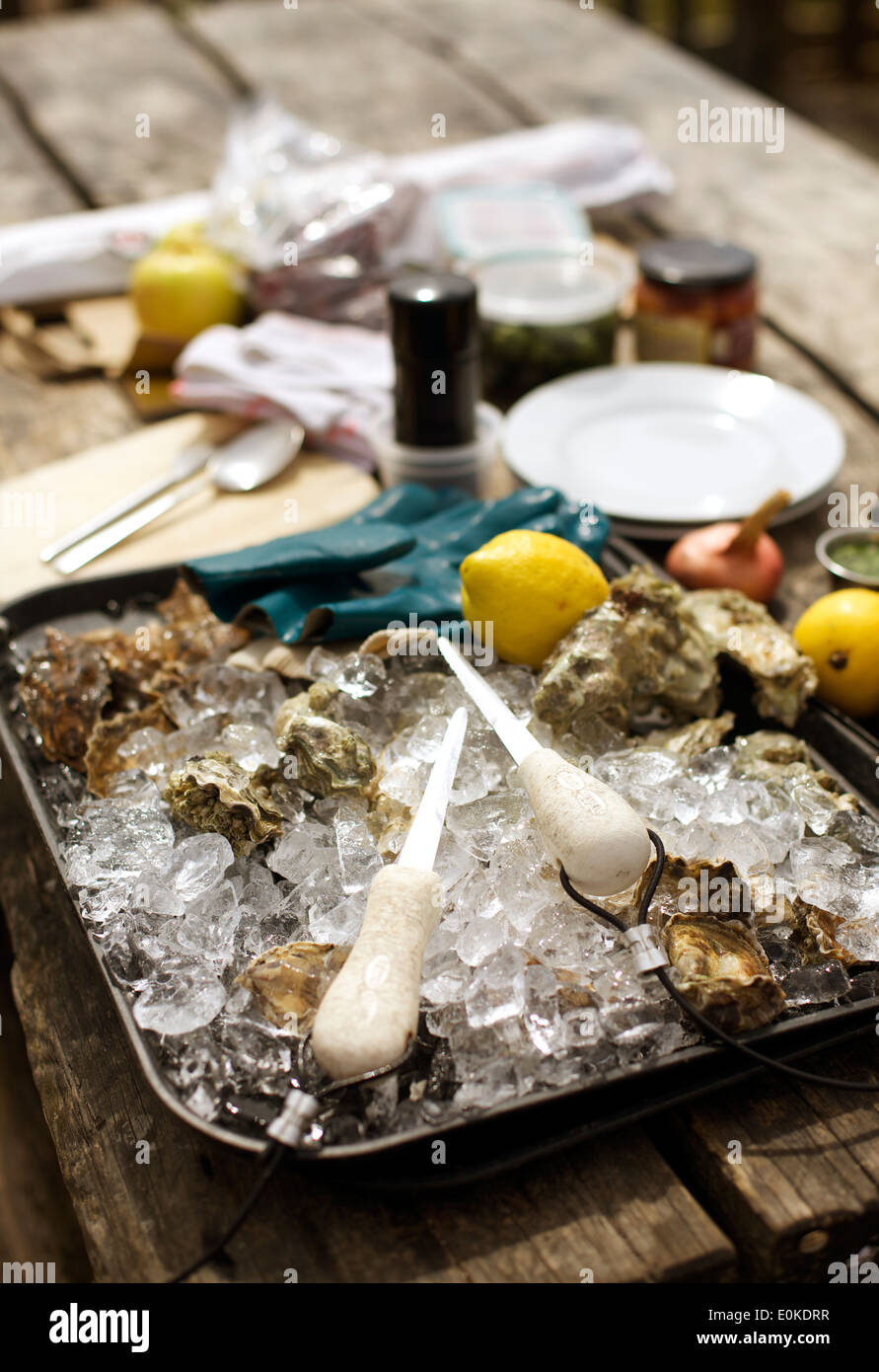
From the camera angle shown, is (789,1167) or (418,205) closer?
(789,1167)

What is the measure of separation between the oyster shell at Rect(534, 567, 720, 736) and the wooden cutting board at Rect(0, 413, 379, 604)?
60 cm

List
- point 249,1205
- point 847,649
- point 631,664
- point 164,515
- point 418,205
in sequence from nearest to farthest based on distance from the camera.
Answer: point 249,1205 < point 631,664 < point 847,649 < point 164,515 < point 418,205

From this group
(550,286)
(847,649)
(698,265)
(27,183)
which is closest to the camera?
(847,649)

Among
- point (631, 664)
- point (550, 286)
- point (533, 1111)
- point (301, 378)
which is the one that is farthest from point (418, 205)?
point (533, 1111)

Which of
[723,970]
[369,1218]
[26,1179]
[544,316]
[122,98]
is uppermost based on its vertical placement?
[122,98]

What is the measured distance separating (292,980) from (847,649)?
0.77 metres

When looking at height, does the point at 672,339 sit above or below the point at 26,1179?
above

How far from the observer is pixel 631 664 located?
125 cm

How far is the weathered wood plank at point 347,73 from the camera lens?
3.02 m

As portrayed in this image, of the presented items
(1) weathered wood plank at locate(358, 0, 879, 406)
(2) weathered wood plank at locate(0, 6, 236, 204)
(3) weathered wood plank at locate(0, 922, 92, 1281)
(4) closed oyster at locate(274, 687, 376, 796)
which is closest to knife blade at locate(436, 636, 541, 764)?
(4) closed oyster at locate(274, 687, 376, 796)

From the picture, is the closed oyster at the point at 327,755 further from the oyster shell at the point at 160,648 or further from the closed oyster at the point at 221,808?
the oyster shell at the point at 160,648

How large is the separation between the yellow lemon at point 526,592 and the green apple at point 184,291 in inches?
43.9

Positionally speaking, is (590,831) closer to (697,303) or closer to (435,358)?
(435,358)

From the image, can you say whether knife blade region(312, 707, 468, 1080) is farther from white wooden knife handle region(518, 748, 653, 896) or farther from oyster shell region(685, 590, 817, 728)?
oyster shell region(685, 590, 817, 728)
